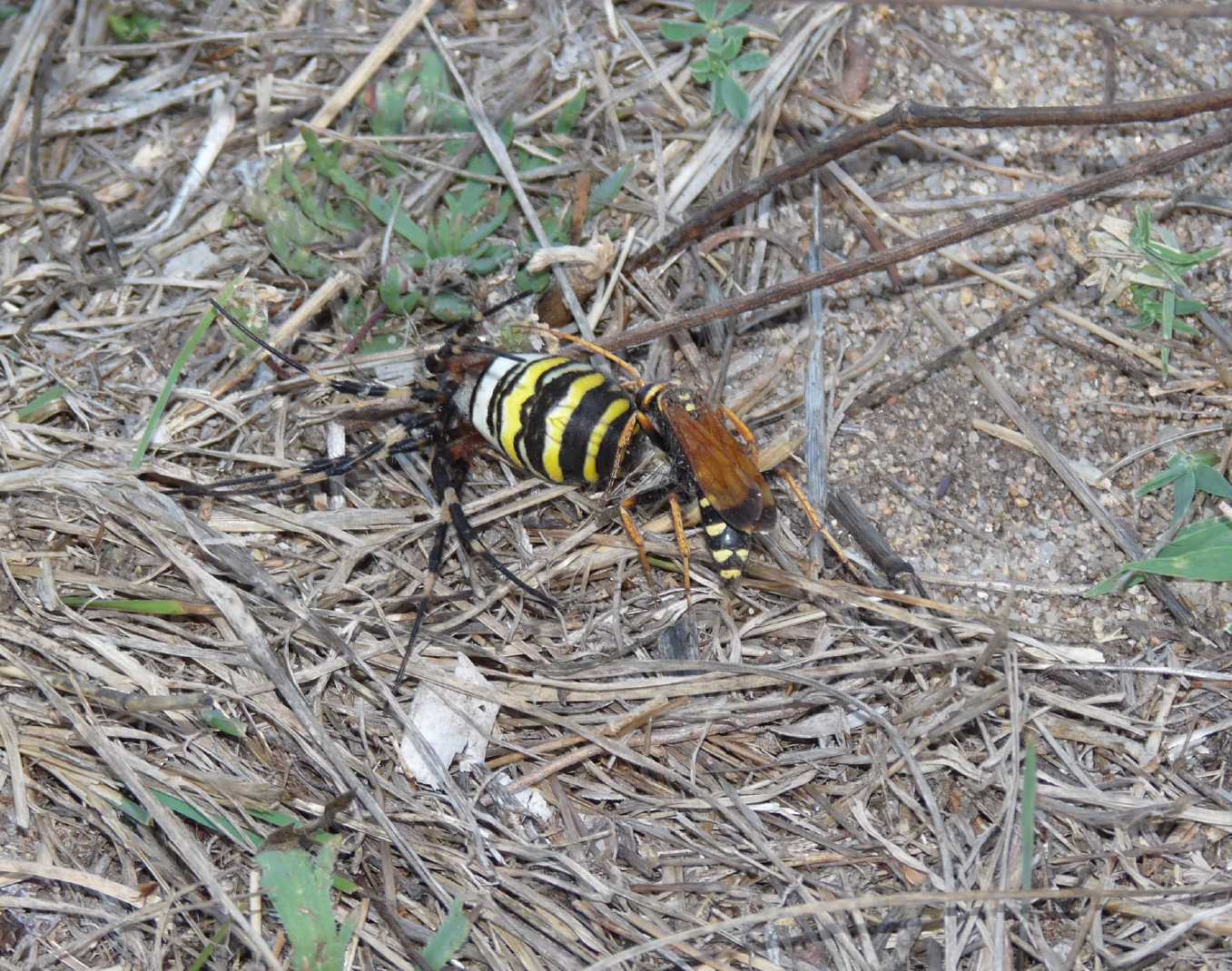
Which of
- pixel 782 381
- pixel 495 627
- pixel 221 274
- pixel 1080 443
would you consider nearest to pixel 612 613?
pixel 495 627

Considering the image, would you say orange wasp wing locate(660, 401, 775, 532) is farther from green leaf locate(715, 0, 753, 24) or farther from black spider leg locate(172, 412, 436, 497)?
green leaf locate(715, 0, 753, 24)

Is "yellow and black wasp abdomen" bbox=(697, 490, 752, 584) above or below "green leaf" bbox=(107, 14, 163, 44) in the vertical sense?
below

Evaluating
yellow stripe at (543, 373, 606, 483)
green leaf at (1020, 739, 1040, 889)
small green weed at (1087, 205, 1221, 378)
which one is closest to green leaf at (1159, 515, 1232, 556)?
small green weed at (1087, 205, 1221, 378)

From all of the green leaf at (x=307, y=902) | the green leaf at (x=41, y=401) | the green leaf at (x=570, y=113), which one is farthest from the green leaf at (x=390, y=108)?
the green leaf at (x=307, y=902)

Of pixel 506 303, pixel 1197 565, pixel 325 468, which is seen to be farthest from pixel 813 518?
pixel 325 468

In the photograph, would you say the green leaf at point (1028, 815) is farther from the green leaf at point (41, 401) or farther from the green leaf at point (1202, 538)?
the green leaf at point (41, 401)

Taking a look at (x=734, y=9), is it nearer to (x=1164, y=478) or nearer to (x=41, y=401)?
(x=1164, y=478)
